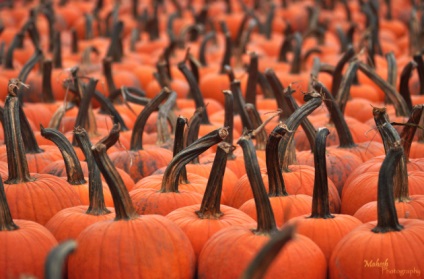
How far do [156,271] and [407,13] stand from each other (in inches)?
409

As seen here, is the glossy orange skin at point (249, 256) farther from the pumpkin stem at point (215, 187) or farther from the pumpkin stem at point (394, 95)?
the pumpkin stem at point (394, 95)

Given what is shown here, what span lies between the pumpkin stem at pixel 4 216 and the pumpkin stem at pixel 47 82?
324 cm

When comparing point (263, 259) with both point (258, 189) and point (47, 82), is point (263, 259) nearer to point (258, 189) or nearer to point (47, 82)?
point (258, 189)

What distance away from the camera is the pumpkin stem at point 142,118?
15.9ft

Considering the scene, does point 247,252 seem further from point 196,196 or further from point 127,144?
point 127,144

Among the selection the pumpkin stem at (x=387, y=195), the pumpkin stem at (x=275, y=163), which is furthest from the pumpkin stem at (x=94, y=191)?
the pumpkin stem at (x=387, y=195)

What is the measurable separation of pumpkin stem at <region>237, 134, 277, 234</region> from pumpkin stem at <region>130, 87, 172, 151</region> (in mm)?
1789

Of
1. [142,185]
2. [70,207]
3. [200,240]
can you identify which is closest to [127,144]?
[142,185]

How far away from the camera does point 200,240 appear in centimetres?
344

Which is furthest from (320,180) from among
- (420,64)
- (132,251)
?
(420,64)

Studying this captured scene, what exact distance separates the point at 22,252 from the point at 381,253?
133 cm

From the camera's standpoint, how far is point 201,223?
347 cm

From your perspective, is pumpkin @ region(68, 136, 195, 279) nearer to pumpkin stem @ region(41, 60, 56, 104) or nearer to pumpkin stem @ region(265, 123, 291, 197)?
pumpkin stem @ region(265, 123, 291, 197)

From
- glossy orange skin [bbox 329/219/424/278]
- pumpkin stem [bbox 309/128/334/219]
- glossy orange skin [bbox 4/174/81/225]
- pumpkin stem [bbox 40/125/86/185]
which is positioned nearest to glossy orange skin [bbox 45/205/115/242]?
glossy orange skin [bbox 4/174/81/225]
